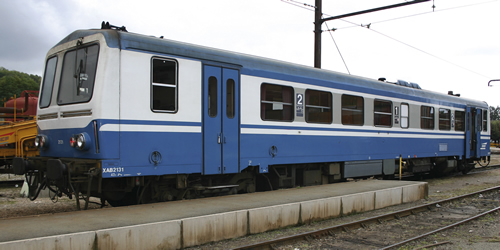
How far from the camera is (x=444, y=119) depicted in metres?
16.8

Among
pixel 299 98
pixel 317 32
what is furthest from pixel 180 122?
pixel 317 32

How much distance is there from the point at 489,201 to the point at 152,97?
31.3 ft

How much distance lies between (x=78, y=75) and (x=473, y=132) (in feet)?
57.1

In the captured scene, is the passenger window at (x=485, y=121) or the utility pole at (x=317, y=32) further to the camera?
the passenger window at (x=485, y=121)

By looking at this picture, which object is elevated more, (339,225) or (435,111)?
(435,111)

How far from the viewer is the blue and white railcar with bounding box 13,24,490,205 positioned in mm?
7207

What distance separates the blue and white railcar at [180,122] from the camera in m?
7.21

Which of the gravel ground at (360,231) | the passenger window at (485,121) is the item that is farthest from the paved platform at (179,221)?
the passenger window at (485,121)

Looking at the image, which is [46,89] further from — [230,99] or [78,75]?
[230,99]

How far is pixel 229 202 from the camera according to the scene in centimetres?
788

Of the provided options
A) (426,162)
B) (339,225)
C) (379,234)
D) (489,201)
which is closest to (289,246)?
(339,225)

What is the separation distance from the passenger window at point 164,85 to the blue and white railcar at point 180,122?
0.02 meters

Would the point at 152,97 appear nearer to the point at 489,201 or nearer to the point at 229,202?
the point at 229,202

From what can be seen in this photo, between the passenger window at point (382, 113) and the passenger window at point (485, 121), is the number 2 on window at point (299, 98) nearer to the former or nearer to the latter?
the passenger window at point (382, 113)
